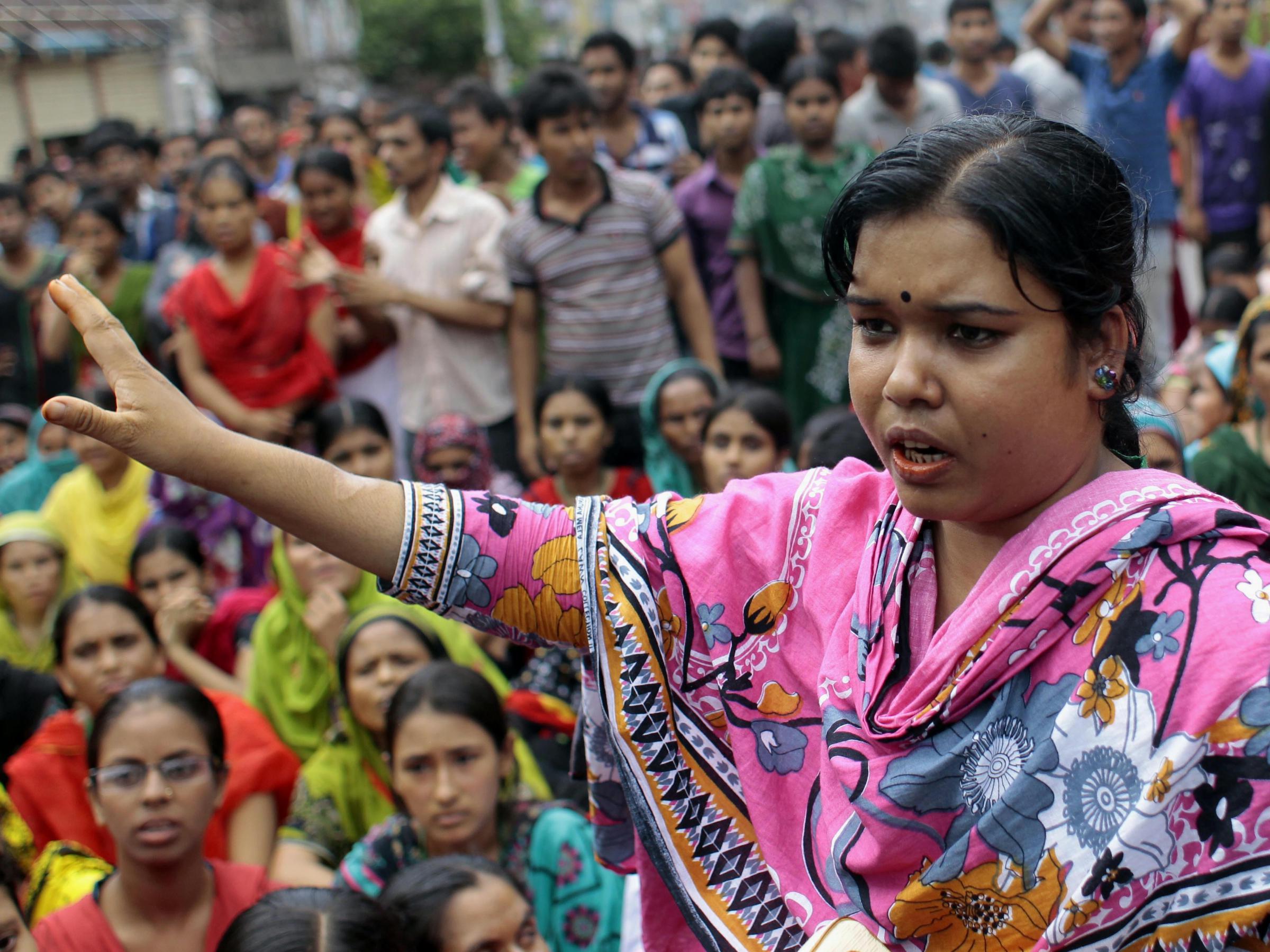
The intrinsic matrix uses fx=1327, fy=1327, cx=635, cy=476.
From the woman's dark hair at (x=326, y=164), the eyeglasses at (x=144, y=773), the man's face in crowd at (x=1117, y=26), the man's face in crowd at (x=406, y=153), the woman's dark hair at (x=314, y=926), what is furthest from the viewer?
the man's face in crowd at (x=1117, y=26)

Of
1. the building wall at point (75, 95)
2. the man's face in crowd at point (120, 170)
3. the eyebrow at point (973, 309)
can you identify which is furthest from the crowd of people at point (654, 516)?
the building wall at point (75, 95)

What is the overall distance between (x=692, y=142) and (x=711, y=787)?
6068mm

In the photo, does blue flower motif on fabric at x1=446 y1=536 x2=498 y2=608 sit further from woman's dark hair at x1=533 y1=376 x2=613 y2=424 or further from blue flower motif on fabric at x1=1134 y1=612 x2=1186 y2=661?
woman's dark hair at x1=533 y1=376 x2=613 y2=424

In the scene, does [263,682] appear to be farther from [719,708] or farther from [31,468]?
[719,708]

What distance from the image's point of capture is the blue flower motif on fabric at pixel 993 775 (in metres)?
1.34

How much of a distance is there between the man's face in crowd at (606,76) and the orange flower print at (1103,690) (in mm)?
5738

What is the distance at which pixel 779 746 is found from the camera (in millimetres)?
1636

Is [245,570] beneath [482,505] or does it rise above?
beneath

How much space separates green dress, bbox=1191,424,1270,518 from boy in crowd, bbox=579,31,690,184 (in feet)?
11.2

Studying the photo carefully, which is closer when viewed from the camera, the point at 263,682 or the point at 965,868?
the point at 965,868

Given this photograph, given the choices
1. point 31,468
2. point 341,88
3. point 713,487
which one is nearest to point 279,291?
point 31,468

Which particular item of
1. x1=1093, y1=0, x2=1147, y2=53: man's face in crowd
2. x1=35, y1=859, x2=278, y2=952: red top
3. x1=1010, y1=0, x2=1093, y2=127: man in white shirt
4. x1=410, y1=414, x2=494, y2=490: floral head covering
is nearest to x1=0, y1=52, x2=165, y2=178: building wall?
x1=1010, y1=0, x2=1093, y2=127: man in white shirt

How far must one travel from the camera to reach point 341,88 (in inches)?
1224

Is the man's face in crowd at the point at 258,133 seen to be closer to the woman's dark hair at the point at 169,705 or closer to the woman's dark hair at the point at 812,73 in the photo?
the woman's dark hair at the point at 812,73
